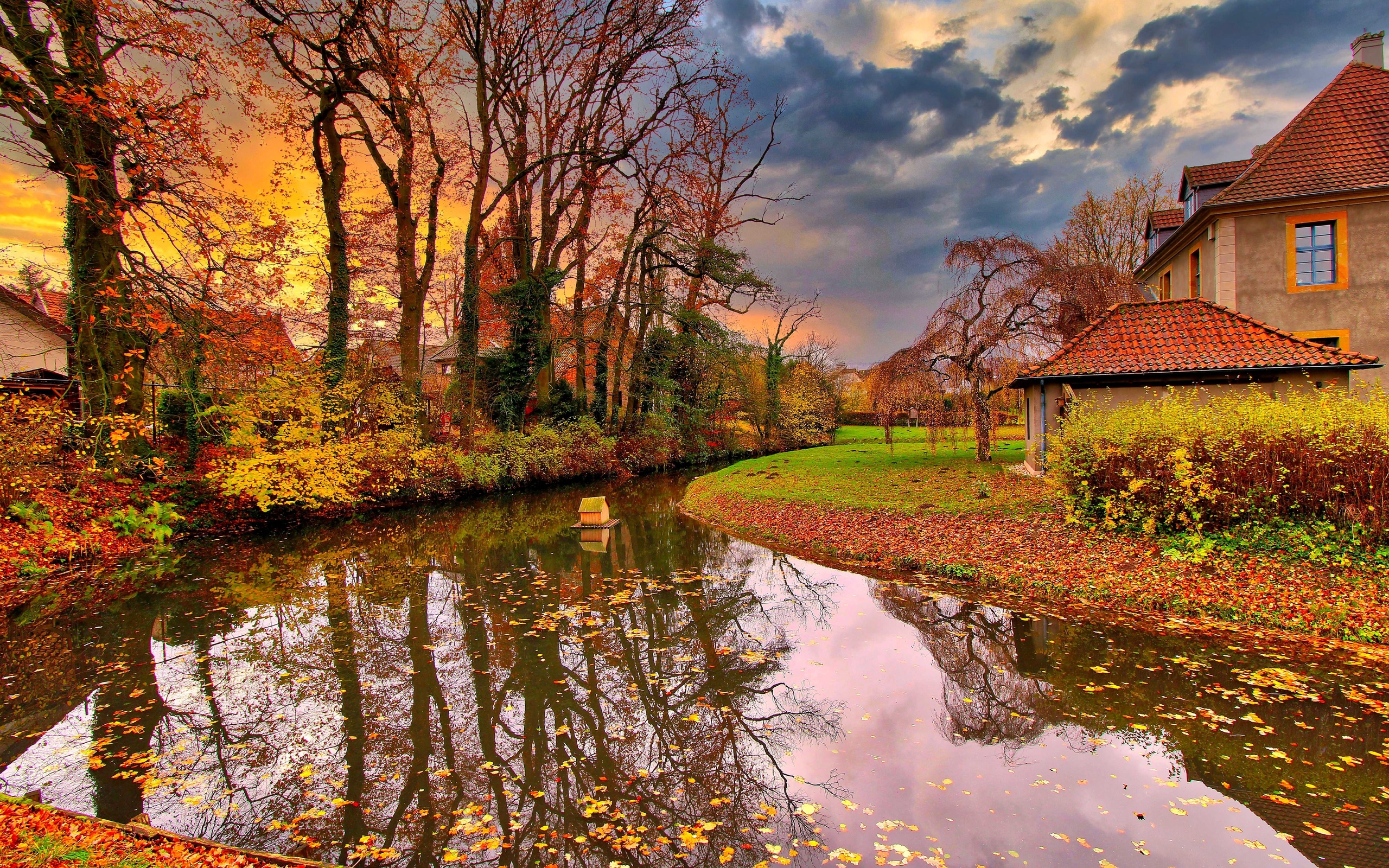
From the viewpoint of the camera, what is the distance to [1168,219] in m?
21.6

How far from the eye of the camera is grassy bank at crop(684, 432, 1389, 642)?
755 cm

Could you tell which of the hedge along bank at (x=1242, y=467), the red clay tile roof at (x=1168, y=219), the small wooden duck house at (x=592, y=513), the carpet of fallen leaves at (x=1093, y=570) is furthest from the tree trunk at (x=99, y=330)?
the red clay tile roof at (x=1168, y=219)

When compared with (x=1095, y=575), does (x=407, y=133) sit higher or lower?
higher

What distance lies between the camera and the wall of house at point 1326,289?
1598 cm

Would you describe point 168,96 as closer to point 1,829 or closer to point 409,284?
point 409,284

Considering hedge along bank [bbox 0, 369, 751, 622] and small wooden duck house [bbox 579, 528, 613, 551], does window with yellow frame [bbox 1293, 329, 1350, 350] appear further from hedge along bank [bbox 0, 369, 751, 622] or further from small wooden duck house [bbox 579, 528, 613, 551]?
hedge along bank [bbox 0, 369, 751, 622]

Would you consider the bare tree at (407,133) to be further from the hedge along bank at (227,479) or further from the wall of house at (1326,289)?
the wall of house at (1326,289)

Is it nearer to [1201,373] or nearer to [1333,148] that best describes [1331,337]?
[1333,148]

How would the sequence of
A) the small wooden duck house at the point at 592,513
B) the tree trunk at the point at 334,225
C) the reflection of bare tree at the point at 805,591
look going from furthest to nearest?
1. the tree trunk at the point at 334,225
2. the small wooden duck house at the point at 592,513
3. the reflection of bare tree at the point at 805,591

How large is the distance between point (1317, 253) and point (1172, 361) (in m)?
7.42

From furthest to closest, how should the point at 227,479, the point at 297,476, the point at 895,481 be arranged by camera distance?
the point at 895,481, the point at 297,476, the point at 227,479

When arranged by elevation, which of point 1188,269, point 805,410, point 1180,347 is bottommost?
point 805,410

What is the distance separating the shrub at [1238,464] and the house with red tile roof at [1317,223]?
9413mm

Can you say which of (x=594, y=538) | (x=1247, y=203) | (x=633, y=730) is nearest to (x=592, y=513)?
(x=594, y=538)
